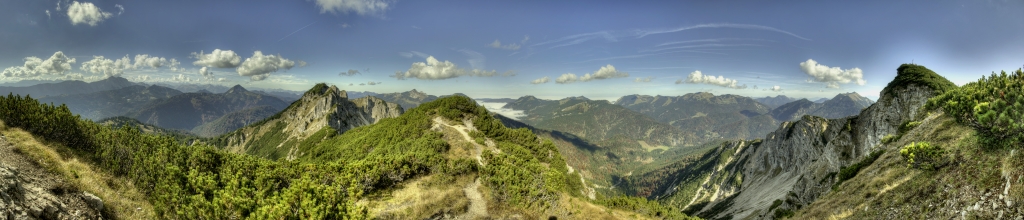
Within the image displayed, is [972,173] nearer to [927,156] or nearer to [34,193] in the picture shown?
[927,156]

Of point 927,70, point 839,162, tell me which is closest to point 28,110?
point 839,162

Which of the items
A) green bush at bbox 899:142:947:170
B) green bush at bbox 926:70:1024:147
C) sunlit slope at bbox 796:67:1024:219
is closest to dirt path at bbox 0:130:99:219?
sunlit slope at bbox 796:67:1024:219

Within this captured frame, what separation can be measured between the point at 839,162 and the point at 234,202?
10857 centimetres

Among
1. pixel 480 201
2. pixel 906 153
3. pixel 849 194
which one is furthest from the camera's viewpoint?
pixel 480 201

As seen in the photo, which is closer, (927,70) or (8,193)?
(8,193)

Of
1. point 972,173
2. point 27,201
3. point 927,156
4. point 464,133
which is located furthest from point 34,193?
point 464,133

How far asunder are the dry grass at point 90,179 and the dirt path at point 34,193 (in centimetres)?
62

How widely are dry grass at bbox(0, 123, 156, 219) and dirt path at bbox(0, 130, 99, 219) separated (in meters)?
0.62

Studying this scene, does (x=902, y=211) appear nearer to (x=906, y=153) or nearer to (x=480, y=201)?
(x=906, y=153)

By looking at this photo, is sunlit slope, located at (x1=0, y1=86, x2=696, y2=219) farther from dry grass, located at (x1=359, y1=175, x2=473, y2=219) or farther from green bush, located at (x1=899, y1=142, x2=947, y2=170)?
green bush, located at (x1=899, y1=142, x2=947, y2=170)

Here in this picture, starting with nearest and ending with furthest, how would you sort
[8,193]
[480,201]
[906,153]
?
[8,193] < [906,153] < [480,201]

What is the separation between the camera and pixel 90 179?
23172 millimetres

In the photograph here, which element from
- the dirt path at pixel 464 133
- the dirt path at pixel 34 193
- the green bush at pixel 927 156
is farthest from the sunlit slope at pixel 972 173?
the dirt path at pixel 464 133

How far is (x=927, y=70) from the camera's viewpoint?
78.9 metres
